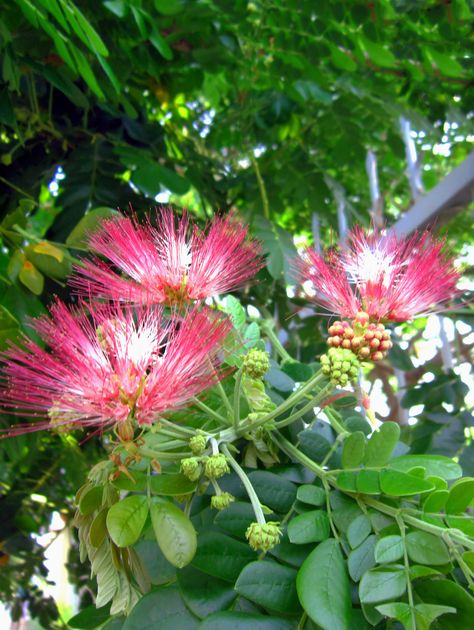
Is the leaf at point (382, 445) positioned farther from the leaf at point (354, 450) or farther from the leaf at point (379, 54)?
the leaf at point (379, 54)

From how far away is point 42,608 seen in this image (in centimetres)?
156

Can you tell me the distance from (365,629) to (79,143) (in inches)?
42.7

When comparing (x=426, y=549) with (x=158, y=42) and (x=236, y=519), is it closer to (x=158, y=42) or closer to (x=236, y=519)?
(x=236, y=519)

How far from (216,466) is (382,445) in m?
0.17

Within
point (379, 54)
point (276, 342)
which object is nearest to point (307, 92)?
point (379, 54)

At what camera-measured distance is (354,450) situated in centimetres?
61

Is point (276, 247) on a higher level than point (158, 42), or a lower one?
lower

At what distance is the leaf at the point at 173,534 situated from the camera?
1.70ft

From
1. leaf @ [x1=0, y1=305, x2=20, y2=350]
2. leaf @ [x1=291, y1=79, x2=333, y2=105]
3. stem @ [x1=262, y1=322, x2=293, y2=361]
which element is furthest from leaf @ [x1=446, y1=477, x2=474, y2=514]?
leaf @ [x1=291, y1=79, x2=333, y2=105]

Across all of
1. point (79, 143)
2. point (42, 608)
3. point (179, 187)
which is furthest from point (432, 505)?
point (42, 608)

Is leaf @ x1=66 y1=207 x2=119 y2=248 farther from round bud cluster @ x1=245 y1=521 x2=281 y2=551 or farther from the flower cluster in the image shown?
round bud cluster @ x1=245 y1=521 x2=281 y2=551

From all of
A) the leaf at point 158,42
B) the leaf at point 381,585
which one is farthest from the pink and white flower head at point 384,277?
the leaf at point 158,42

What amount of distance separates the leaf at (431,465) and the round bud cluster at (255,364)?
0.51ft

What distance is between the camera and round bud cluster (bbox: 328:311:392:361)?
22.8 inches
